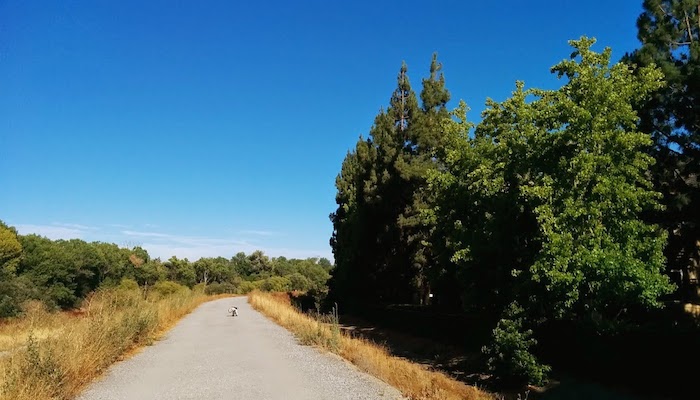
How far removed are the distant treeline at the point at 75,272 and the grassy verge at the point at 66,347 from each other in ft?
34.2

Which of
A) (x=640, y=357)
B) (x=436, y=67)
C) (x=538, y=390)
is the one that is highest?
(x=436, y=67)

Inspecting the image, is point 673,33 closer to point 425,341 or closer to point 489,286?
point 489,286

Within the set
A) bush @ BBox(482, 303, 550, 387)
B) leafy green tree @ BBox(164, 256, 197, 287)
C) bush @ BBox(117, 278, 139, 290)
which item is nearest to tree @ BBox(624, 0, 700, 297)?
bush @ BBox(482, 303, 550, 387)

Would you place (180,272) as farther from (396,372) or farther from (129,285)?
(396,372)

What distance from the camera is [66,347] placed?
31.6 feet

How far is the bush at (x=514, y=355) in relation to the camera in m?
13.0

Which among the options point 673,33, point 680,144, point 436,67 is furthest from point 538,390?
point 436,67

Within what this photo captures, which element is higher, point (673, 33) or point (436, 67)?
point (436, 67)

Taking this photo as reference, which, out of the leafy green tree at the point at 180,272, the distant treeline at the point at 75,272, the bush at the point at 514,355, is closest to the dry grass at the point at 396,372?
the bush at the point at 514,355

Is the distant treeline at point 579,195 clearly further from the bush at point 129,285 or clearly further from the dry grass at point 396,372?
the bush at point 129,285

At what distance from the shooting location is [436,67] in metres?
33.7

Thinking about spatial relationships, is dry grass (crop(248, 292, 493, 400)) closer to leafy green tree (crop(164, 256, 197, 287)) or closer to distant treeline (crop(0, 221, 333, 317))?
distant treeline (crop(0, 221, 333, 317))

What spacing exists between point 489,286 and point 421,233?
13114 mm

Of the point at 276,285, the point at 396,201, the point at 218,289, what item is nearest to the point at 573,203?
the point at 396,201
